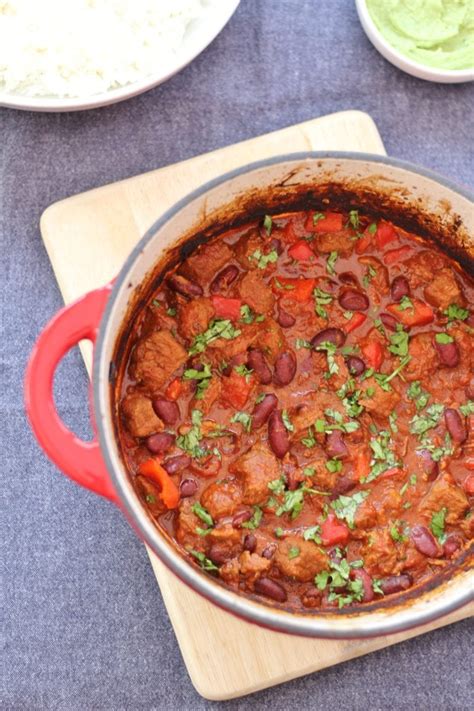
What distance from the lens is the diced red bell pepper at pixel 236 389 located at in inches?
114

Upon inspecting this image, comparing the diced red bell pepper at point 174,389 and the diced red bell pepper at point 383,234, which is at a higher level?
the diced red bell pepper at point 383,234

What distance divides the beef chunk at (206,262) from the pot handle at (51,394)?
0.58m

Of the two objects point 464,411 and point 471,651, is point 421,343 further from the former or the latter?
point 471,651

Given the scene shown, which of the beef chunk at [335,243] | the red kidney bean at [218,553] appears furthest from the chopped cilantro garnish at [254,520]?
the beef chunk at [335,243]

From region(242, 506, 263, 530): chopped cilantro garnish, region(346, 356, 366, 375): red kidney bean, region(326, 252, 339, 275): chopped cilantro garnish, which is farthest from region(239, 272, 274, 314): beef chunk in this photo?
region(242, 506, 263, 530): chopped cilantro garnish

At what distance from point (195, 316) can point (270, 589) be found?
2.99 ft

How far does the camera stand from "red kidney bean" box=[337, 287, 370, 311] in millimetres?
2934

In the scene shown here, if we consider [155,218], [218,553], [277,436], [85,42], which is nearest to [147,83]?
[85,42]

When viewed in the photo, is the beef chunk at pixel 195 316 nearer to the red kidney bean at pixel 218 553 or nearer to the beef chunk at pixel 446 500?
the red kidney bean at pixel 218 553

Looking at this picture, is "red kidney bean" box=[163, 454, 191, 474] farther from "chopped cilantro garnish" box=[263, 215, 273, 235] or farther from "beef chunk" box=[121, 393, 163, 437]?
"chopped cilantro garnish" box=[263, 215, 273, 235]

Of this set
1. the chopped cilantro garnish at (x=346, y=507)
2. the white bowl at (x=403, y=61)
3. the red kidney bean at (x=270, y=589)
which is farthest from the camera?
the white bowl at (x=403, y=61)

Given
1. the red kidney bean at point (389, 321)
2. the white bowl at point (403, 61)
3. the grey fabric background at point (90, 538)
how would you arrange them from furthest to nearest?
the white bowl at point (403, 61) → the grey fabric background at point (90, 538) → the red kidney bean at point (389, 321)

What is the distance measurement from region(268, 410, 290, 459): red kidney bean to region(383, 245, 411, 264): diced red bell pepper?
0.68 meters

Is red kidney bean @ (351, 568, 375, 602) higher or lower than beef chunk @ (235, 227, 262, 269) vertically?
lower
